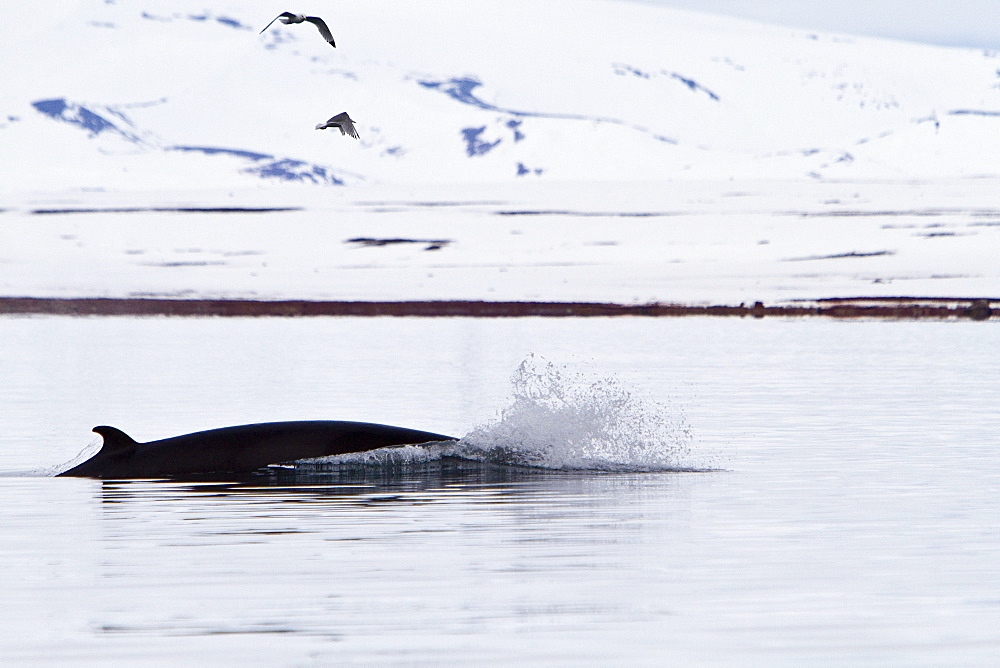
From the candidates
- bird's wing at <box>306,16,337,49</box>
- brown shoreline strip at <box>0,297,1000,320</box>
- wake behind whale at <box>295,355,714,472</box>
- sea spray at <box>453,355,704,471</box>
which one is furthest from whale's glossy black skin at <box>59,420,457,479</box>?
brown shoreline strip at <box>0,297,1000,320</box>

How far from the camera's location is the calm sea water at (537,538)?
7.62 m

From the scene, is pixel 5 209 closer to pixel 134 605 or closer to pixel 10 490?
pixel 10 490

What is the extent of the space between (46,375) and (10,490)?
15665mm

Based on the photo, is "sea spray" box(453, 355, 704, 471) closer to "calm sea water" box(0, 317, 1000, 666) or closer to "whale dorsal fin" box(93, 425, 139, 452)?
"calm sea water" box(0, 317, 1000, 666)

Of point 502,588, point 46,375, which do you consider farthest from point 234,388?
point 502,588

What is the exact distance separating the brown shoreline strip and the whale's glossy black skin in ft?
136

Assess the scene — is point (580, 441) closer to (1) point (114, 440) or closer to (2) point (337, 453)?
(2) point (337, 453)

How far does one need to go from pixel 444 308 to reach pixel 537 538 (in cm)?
4885

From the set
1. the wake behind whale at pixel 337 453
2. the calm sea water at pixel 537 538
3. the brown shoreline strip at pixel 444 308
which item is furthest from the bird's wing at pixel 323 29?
the brown shoreline strip at pixel 444 308

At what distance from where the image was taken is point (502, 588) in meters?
8.86

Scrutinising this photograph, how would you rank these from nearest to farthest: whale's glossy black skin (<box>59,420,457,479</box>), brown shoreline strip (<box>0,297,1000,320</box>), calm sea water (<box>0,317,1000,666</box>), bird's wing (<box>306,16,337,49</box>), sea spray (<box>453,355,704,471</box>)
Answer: calm sea water (<box>0,317,1000,666</box>) < whale's glossy black skin (<box>59,420,457,479</box>) < sea spray (<box>453,355,704,471</box>) < bird's wing (<box>306,16,337,49</box>) < brown shoreline strip (<box>0,297,1000,320</box>)

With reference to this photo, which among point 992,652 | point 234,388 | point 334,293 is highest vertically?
point 334,293

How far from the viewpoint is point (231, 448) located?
49.1 feet

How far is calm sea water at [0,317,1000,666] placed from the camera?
7617 millimetres
